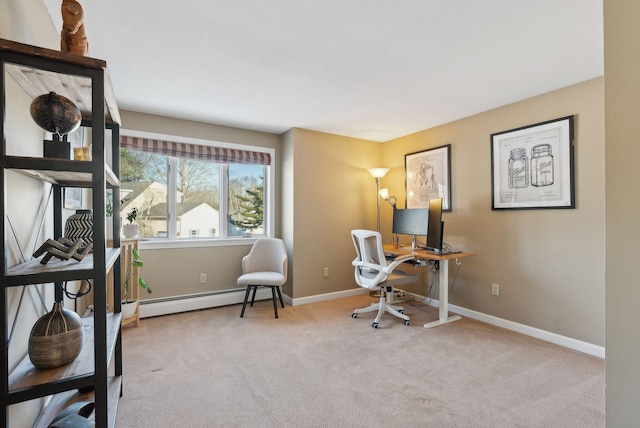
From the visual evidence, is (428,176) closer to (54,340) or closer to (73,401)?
(54,340)

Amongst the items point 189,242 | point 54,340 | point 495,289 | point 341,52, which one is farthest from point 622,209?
point 189,242

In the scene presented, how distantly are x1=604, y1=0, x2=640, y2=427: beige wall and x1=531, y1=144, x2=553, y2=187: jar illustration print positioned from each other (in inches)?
83.4

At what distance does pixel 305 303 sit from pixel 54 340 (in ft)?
9.73

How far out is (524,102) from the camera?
2.92 meters

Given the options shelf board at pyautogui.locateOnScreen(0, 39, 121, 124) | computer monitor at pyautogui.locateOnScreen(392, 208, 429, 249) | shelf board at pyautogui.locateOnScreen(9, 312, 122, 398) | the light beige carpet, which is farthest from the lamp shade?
shelf board at pyautogui.locateOnScreen(9, 312, 122, 398)

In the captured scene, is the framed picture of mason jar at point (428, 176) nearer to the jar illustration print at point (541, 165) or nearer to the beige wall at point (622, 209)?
the jar illustration print at point (541, 165)

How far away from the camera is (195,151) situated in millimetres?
3590

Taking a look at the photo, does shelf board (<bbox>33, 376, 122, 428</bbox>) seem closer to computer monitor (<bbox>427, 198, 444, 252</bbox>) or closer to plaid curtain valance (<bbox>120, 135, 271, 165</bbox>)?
plaid curtain valance (<bbox>120, 135, 271, 165</bbox>)

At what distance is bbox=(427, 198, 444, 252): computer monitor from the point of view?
3156mm

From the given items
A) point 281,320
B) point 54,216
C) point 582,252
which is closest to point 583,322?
point 582,252

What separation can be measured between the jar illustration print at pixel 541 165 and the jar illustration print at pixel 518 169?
58 millimetres

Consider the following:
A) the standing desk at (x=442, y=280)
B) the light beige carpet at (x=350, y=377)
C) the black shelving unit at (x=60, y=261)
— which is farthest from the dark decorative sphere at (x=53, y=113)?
the standing desk at (x=442, y=280)

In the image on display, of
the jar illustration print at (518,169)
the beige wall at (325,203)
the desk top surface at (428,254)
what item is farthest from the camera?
the beige wall at (325,203)

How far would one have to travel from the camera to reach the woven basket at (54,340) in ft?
3.63
